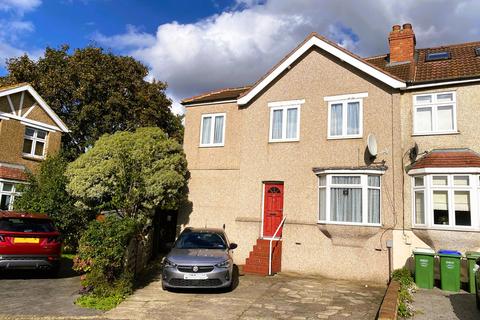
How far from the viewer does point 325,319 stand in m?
7.52

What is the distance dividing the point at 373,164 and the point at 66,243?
39.8 ft

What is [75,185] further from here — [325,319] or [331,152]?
[325,319]

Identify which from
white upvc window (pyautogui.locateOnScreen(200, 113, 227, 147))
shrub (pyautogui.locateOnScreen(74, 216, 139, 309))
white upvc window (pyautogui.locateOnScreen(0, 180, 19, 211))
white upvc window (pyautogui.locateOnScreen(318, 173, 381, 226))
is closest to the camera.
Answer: shrub (pyautogui.locateOnScreen(74, 216, 139, 309))

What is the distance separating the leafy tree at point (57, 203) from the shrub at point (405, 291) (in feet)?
Answer: 37.0

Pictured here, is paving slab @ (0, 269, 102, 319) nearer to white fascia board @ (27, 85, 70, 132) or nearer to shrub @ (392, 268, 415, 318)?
shrub @ (392, 268, 415, 318)

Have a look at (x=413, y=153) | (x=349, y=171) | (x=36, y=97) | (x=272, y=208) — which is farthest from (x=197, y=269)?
(x=36, y=97)

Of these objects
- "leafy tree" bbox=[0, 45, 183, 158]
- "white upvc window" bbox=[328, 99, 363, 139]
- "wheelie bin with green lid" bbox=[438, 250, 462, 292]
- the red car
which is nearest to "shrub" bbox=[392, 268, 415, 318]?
"wheelie bin with green lid" bbox=[438, 250, 462, 292]

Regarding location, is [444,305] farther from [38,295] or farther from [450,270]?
[38,295]

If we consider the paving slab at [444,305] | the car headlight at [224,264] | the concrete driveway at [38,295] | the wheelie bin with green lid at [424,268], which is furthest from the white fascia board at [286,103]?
the concrete driveway at [38,295]

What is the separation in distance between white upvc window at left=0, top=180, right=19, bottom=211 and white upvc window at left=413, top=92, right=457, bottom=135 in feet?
56.4

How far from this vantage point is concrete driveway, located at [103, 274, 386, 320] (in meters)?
7.74

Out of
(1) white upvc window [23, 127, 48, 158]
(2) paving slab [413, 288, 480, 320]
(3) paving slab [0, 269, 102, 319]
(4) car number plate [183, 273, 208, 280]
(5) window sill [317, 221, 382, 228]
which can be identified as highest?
(1) white upvc window [23, 127, 48, 158]

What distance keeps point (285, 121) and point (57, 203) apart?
9267mm

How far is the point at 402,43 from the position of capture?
1475cm
